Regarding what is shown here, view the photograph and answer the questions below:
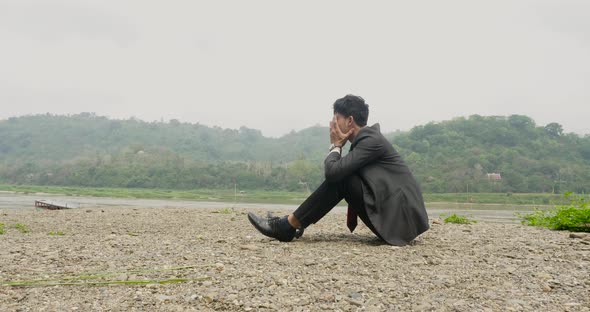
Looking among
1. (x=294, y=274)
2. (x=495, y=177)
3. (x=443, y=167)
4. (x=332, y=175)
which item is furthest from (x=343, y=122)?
(x=443, y=167)

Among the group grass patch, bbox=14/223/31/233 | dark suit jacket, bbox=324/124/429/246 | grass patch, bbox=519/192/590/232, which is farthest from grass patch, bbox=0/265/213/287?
grass patch, bbox=519/192/590/232

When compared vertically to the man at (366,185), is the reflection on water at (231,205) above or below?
below

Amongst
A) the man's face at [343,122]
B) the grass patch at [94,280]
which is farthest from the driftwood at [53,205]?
the grass patch at [94,280]

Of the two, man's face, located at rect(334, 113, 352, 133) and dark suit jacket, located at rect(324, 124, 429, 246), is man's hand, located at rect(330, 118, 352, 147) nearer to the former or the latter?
man's face, located at rect(334, 113, 352, 133)

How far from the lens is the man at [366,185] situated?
15.4 feet

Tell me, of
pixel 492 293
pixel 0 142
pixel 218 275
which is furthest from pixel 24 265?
pixel 0 142

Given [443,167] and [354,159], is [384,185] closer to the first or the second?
[354,159]

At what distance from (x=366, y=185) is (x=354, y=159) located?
31 cm

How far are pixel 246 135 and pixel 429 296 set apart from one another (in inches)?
5783

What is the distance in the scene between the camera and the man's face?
5.00m

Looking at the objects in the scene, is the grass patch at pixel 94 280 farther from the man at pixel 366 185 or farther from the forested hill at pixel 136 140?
the forested hill at pixel 136 140

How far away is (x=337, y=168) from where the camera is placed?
15.0 feet

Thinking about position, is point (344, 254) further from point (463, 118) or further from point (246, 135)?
point (246, 135)

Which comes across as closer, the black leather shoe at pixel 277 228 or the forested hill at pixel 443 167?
the black leather shoe at pixel 277 228
